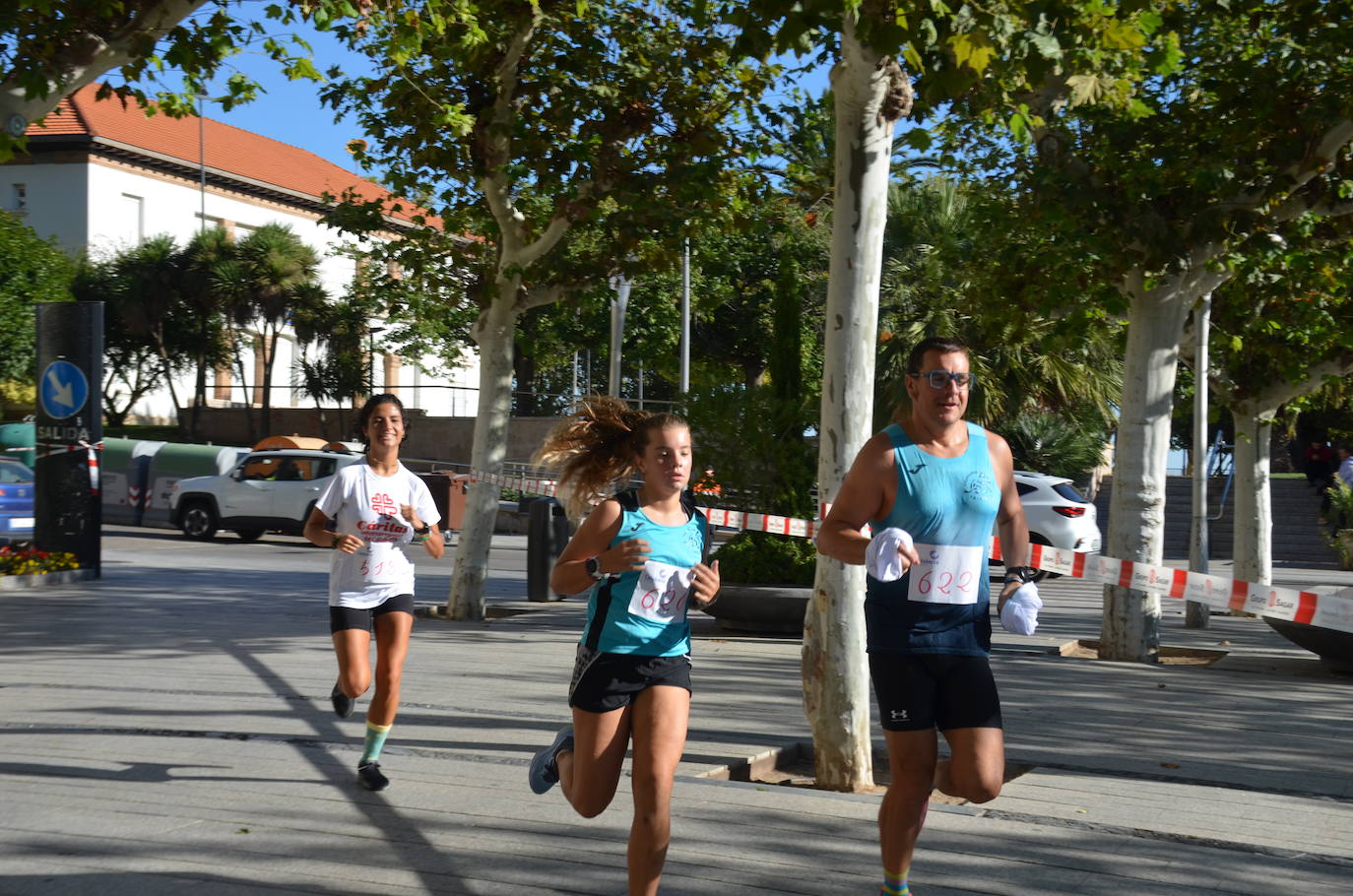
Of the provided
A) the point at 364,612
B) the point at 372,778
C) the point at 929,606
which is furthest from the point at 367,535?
the point at 929,606

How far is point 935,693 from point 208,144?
59608 millimetres

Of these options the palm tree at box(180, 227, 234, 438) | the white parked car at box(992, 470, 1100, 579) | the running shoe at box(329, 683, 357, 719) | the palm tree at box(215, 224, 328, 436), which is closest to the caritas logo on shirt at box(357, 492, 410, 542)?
the running shoe at box(329, 683, 357, 719)

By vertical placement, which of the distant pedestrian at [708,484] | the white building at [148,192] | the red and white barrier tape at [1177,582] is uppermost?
the white building at [148,192]

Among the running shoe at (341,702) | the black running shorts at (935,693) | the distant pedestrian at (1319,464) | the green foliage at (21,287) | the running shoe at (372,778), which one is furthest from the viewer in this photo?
the green foliage at (21,287)

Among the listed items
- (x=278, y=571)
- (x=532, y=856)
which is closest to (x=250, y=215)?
(x=278, y=571)

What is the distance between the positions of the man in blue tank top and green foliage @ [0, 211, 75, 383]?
38.6 m

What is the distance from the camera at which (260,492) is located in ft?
88.9

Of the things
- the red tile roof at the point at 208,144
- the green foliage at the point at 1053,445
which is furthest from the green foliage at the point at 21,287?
the green foliage at the point at 1053,445

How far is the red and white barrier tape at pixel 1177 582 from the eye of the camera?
7844 millimetres

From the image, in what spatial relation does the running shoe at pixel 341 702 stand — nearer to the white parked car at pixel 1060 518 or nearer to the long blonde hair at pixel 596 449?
the long blonde hair at pixel 596 449

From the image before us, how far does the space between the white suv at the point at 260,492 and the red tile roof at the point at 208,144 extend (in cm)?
2159

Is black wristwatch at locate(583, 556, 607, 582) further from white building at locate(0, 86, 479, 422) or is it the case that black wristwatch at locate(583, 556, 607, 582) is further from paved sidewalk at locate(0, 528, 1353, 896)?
white building at locate(0, 86, 479, 422)

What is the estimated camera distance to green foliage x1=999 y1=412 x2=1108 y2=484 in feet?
104

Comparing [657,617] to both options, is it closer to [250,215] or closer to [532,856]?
[532,856]
